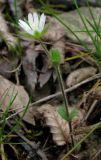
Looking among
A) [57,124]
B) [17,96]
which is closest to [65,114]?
[57,124]

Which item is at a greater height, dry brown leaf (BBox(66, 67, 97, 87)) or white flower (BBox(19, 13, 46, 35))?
white flower (BBox(19, 13, 46, 35))

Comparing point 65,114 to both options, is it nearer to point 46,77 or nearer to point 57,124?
point 57,124

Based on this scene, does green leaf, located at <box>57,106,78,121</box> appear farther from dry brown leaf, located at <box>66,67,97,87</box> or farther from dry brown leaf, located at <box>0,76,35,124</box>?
dry brown leaf, located at <box>66,67,97,87</box>

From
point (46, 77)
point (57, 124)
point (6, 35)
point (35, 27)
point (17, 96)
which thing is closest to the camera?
point (35, 27)

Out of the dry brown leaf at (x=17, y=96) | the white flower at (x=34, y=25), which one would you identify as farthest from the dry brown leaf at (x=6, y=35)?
the white flower at (x=34, y=25)

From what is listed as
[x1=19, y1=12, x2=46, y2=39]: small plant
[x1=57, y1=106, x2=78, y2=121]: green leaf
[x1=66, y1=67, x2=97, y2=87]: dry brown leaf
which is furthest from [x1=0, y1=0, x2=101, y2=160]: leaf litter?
[x1=19, y1=12, x2=46, y2=39]: small plant

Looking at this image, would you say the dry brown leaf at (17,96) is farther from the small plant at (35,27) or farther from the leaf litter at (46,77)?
the small plant at (35,27)

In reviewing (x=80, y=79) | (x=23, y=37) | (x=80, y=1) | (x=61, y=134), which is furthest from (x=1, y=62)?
(x=80, y=1)
